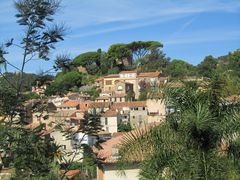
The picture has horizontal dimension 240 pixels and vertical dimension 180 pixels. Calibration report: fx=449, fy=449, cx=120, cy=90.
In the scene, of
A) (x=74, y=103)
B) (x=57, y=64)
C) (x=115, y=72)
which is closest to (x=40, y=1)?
(x=57, y=64)

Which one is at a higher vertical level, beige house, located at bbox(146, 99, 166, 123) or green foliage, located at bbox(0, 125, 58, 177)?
beige house, located at bbox(146, 99, 166, 123)

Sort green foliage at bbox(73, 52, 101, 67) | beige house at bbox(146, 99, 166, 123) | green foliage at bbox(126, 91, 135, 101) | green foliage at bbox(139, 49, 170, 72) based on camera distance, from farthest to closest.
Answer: green foliage at bbox(73, 52, 101, 67) < green foliage at bbox(139, 49, 170, 72) < green foliage at bbox(126, 91, 135, 101) < beige house at bbox(146, 99, 166, 123)

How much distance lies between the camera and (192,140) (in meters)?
6.71

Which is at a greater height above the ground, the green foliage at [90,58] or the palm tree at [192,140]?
the green foliage at [90,58]

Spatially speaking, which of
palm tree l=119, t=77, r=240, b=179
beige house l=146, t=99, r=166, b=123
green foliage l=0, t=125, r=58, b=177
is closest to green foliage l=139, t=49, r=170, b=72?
beige house l=146, t=99, r=166, b=123

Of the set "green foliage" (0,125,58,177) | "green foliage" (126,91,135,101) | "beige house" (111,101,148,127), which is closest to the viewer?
"green foliage" (0,125,58,177)

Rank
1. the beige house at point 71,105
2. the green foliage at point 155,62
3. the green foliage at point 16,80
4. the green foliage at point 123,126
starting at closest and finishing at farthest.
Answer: the green foliage at point 16,80
the green foliage at point 123,126
the beige house at point 71,105
the green foliage at point 155,62

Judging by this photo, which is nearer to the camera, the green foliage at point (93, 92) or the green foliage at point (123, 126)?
the green foliage at point (123, 126)

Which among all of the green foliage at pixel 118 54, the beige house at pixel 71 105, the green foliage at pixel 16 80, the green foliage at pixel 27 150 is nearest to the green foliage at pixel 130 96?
the beige house at pixel 71 105

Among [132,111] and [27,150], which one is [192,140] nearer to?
[27,150]

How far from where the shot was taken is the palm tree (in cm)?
655

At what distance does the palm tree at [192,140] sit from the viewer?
6.55 metres

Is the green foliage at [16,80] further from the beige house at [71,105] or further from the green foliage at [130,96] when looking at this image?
the green foliage at [130,96]

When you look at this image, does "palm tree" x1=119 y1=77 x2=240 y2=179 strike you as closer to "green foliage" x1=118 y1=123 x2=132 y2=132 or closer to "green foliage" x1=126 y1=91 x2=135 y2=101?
"green foliage" x1=118 y1=123 x2=132 y2=132
